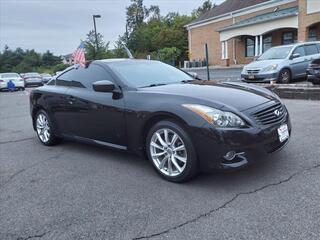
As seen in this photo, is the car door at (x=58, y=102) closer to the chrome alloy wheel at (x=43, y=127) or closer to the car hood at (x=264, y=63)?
the chrome alloy wheel at (x=43, y=127)

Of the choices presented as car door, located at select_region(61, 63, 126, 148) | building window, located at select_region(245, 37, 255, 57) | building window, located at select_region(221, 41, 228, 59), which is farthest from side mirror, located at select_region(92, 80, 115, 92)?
building window, located at select_region(221, 41, 228, 59)

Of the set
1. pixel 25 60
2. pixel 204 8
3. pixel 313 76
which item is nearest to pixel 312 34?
pixel 313 76

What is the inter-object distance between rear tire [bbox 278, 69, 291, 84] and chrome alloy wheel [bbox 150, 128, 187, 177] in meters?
8.94

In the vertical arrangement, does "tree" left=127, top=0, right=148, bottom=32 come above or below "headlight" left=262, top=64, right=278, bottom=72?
above

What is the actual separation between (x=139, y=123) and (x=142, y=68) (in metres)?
1.20

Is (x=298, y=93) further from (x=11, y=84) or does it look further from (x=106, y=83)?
(x=11, y=84)

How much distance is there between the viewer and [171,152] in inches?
156

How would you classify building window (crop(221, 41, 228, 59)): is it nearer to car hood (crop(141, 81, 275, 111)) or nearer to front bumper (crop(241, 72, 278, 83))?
front bumper (crop(241, 72, 278, 83))

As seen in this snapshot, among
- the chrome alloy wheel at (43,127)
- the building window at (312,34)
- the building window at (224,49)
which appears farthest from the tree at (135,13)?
the chrome alloy wheel at (43,127)

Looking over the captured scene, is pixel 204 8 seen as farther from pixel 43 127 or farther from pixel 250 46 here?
pixel 43 127

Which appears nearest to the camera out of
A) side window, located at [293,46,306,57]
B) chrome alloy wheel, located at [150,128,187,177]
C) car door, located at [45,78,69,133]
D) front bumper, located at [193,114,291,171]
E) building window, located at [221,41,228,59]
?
front bumper, located at [193,114,291,171]

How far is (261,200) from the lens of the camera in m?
3.37

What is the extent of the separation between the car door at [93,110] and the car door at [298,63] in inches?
355

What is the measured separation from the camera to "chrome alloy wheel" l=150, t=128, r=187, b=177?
12.7 feet
